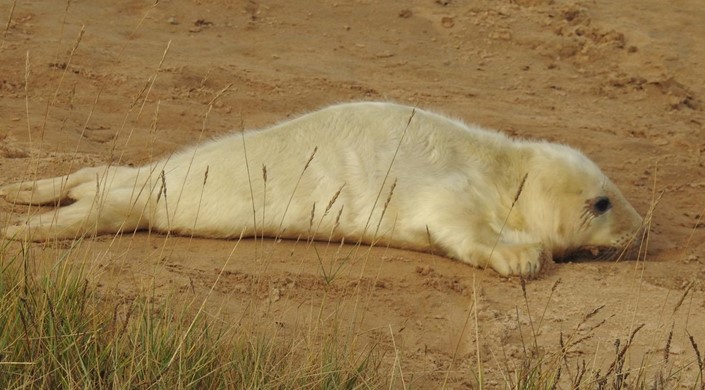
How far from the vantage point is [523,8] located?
11008mm

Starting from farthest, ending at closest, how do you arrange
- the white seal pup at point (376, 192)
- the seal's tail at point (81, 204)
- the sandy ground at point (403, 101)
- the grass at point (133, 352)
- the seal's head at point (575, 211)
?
the seal's head at point (575, 211) → the white seal pup at point (376, 192) → the seal's tail at point (81, 204) → the sandy ground at point (403, 101) → the grass at point (133, 352)

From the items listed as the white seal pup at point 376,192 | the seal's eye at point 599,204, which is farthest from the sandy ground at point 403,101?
the seal's eye at point 599,204

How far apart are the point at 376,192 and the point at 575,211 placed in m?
1.12

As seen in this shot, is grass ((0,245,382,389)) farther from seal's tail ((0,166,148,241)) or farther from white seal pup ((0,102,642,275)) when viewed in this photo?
white seal pup ((0,102,642,275))

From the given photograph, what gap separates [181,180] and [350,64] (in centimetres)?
407

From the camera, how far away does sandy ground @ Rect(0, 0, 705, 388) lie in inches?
184

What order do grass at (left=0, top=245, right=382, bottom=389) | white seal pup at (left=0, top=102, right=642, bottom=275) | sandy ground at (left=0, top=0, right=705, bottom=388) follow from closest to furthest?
grass at (left=0, top=245, right=382, bottom=389), sandy ground at (left=0, top=0, right=705, bottom=388), white seal pup at (left=0, top=102, right=642, bottom=275)

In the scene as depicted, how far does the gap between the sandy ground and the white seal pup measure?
12 cm

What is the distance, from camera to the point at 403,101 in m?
8.70

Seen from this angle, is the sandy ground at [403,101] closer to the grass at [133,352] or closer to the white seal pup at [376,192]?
the white seal pup at [376,192]

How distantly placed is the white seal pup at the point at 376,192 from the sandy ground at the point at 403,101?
124mm

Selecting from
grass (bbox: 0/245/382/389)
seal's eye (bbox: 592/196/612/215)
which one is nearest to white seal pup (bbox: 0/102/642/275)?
seal's eye (bbox: 592/196/612/215)

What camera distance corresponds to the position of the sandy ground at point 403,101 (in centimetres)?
466

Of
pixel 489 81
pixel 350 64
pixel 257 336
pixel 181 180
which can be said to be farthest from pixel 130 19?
pixel 257 336
